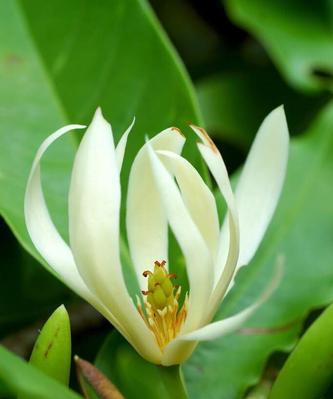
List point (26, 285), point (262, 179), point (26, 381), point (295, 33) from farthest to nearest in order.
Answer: point (295, 33), point (26, 285), point (262, 179), point (26, 381)

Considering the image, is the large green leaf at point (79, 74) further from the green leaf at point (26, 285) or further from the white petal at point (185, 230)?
the white petal at point (185, 230)

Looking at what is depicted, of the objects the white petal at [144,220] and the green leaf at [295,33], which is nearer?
the white petal at [144,220]

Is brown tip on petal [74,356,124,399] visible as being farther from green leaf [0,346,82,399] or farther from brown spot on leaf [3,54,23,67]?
brown spot on leaf [3,54,23,67]

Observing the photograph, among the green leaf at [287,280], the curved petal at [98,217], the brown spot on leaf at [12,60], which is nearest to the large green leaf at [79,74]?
the brown spot on leaf at [12,60]

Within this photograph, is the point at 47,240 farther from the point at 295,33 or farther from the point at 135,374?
the point at 295,33

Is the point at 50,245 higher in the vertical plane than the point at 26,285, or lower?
higher

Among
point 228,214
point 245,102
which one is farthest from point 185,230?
point 245,102

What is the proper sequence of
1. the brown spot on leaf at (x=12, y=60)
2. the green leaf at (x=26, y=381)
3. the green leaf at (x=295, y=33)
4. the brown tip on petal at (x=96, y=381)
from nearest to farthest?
the green leaf at (x=26, y=381) < the brown tip on petal at (x=96, y=381) < the brown spot on leaf at (x=12, y=60) < the green leaf at (x=295, y=33)
